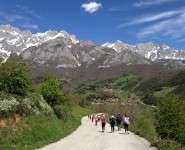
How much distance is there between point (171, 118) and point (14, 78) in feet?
91.0

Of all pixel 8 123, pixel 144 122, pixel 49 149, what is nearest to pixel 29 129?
pixel 8 123

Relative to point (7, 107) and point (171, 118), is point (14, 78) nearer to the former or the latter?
point (7, 107)

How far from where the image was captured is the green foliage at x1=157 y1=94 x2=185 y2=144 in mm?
52000

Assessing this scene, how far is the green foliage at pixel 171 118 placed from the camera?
52000 millimetres

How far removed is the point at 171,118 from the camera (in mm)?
53188

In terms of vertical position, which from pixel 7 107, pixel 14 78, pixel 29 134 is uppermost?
pixel 14 78

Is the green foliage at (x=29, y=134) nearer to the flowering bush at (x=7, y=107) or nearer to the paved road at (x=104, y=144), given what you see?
the flowering bush at (x=7, y=107)

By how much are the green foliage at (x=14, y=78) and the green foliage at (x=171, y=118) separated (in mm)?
24584

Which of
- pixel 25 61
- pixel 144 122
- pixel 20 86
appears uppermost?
pixel 25 61

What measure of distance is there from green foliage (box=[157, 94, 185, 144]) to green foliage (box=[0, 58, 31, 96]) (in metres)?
24.6

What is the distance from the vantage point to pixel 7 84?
35688 mm

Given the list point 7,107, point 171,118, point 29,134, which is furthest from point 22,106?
point 171,118

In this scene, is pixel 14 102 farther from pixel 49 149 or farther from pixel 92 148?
pixel 92 148

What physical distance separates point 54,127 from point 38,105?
128 inches
